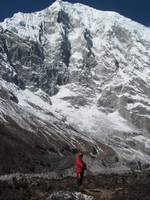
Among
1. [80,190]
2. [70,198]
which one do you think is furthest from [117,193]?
[70,198]

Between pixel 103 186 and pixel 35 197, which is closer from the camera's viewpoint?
pixel 35 197

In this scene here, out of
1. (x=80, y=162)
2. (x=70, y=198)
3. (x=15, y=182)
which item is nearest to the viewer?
(x=70, y=198)

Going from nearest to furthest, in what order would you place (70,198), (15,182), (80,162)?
1. (70,198)
2. (80,162)
3. (15,182)

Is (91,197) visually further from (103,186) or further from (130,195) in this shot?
(103,186)

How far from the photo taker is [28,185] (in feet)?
156

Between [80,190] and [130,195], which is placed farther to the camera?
[80,190]

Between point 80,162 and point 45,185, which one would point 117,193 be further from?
point 45,185

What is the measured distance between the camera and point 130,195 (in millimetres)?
39812

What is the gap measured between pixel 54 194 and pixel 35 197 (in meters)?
3.10

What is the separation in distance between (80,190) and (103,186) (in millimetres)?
6877

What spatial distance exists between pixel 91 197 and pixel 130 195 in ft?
8.10

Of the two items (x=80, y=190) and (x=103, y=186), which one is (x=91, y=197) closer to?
(x=80, y=190)

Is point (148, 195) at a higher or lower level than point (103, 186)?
lower

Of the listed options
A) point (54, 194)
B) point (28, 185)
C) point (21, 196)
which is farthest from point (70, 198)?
point (28, 185)
